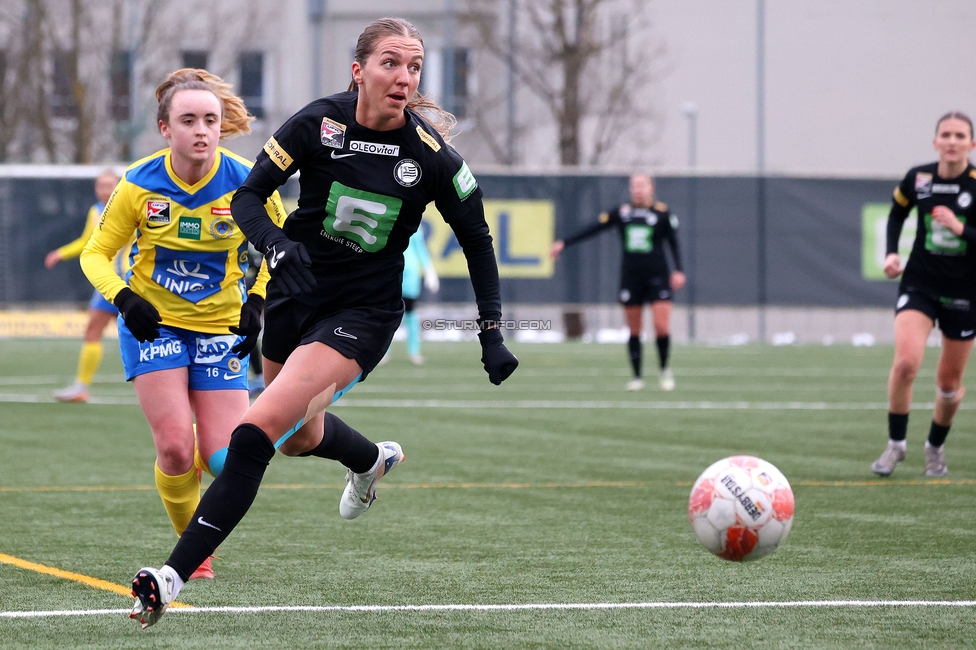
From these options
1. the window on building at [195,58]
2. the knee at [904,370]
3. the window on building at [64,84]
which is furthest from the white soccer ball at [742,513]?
the window on building at [195,58]

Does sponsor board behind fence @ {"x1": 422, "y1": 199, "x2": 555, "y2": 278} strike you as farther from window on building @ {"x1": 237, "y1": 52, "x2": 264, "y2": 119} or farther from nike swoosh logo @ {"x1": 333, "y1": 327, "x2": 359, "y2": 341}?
nike swoosh logo @ {"x1": 333, "y1": 327, "x2": 359, "y2": 341}

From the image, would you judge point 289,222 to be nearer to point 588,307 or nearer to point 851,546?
point 851,546

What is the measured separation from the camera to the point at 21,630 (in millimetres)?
4695

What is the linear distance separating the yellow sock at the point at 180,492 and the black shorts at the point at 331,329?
78 cm

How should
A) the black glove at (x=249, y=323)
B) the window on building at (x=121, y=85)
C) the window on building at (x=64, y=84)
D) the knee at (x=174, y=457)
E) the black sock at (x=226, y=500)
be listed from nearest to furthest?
the black sock at (x=226, y=500) → the black glove at (x=249, y=323) → the knee at (x=174, y=457) → the window on building at (x=64, y=84) → the window on building at (x=121, y=85)

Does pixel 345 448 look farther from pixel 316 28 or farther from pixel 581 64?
pixel 316 28

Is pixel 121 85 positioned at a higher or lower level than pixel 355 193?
higher

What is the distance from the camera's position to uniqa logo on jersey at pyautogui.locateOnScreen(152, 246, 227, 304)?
5.82m

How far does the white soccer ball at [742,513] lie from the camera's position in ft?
17.4

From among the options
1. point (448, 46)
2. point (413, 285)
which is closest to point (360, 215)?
point (413, 285)

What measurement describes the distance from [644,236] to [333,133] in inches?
455

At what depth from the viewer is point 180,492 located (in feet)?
19.1

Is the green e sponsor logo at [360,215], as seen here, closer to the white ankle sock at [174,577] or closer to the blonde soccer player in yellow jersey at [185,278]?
the blonde soccer player in yellow jersey at [185,278]

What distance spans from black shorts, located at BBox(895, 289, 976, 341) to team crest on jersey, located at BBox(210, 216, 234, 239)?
4.39m
